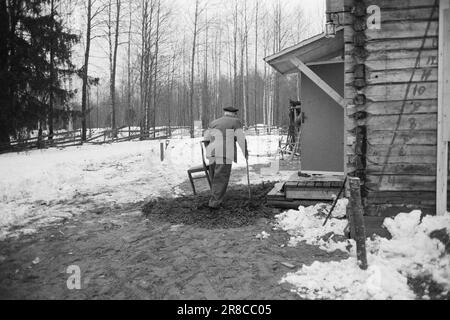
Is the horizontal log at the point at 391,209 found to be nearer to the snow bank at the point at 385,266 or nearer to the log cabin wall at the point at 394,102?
the log cabin wall at the point at 394,102

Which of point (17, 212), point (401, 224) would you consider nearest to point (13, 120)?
point (17, 212)

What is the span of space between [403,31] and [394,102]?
1.00 m

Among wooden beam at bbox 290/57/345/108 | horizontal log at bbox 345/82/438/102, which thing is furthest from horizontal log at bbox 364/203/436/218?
wooden beam at bbox 290/57/345/108

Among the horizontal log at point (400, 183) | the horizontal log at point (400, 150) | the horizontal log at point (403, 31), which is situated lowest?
the horizontal log at point (400, 183)

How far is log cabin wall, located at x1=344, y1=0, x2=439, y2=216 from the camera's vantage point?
217 inches

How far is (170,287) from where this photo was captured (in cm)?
448

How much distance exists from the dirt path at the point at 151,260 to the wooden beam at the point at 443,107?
1754 millimetres

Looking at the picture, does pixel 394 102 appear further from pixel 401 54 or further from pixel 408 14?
pixel 408 14

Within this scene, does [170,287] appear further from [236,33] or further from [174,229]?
[236,33]

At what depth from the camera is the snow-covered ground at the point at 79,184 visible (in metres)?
8.03

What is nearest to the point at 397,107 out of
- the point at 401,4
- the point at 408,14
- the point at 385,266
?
the point at 408,14

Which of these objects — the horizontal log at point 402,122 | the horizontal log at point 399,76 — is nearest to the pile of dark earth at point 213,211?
the horizontal log at point 402,122

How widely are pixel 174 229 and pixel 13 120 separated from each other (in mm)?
16440
